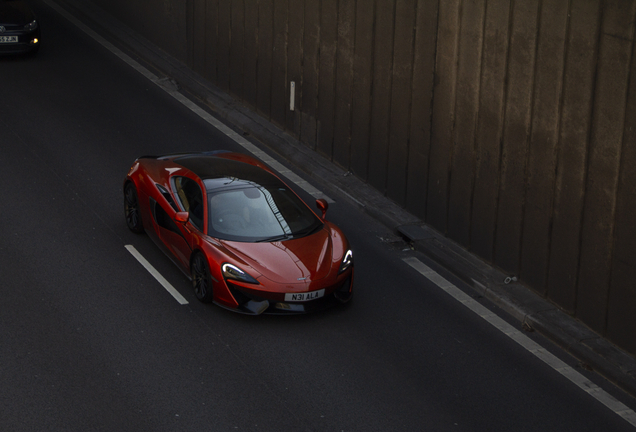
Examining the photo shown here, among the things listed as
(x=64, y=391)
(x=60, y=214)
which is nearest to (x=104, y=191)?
(x=60, y=214)

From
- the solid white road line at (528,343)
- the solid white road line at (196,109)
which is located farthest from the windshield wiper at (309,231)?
the solid white road line at (196,109)

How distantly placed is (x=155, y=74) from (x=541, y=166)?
11.5 meters

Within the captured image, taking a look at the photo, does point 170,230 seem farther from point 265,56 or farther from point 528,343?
point 265,56

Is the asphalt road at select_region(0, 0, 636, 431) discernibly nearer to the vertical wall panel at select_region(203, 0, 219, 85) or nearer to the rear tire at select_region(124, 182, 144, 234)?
the rear tire at select_region(124, 182, 144, 234)

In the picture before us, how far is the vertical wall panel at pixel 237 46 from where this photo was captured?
16547 millimetres

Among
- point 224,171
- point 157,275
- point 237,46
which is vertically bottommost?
point 157,275

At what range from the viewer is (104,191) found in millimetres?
12219

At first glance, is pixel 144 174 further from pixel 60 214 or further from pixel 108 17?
pixel 108 17

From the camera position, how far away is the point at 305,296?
8797 millimetres

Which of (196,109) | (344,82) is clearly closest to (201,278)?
(344,82)

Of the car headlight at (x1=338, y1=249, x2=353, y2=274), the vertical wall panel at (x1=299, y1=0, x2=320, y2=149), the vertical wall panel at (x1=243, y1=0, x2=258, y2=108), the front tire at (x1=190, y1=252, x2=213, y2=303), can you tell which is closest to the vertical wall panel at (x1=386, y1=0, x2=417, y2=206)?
the vertical wall panel at (x1=299, y1=0, x2=320, y2=149)

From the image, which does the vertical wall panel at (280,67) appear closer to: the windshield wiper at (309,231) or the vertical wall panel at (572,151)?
the windshield wiper at (309,231)

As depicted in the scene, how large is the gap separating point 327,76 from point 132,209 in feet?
16.5

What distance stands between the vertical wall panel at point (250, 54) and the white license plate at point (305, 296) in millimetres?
8434
